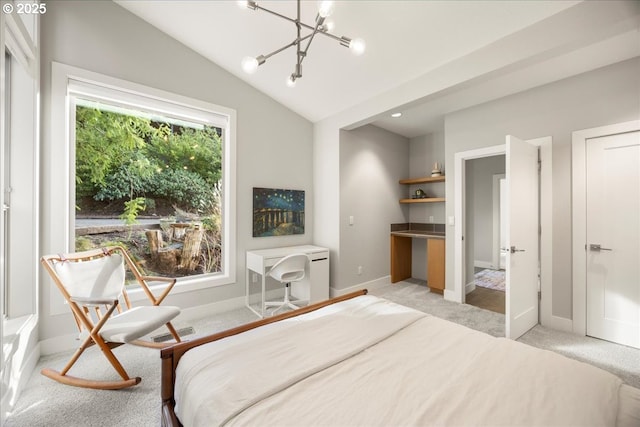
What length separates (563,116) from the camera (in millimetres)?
2748

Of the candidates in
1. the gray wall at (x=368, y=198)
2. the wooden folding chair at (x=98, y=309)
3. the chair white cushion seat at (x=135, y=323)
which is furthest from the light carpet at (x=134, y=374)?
the gray wall at (x=368, y=198)

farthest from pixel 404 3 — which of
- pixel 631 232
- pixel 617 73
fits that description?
pixel 631 232

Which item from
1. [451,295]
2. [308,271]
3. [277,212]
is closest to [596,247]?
[451,295]

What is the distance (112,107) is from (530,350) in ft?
12.6

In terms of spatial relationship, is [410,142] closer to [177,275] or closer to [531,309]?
[531,309]

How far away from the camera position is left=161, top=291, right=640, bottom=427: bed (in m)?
0.89

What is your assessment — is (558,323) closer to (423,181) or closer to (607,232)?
(607,232)

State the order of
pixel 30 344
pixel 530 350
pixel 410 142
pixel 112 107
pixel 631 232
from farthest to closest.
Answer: pixel 410 142
pixel 112 107
pixel 631 232
pixel 30 344
pixel 530 350

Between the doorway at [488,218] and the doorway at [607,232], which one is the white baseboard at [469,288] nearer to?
the doorway at [488,218]

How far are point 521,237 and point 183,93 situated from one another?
387 cm

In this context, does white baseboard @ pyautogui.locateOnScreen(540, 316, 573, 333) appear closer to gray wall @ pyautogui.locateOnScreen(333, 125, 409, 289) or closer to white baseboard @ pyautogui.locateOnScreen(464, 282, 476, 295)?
white baseboard @ pyautogui.locateOnScreen(464, 282, 476, 295)

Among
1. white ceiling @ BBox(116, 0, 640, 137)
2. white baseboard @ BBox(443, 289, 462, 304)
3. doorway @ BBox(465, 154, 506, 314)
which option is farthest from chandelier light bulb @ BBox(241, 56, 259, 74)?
doorway @ BBox(465, 154, 506, 314)

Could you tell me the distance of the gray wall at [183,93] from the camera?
228 cm

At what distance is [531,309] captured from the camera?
279 cm
